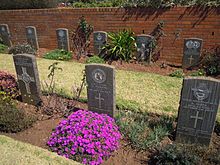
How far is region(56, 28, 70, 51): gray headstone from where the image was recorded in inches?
435

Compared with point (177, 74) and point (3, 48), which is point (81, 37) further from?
point (177, 74)

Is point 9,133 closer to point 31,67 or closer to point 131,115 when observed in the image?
point 31,67

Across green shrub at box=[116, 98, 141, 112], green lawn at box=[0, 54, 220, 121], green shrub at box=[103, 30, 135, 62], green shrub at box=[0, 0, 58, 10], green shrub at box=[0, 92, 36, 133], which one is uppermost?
green shrub at box=[0, 0, 58, 10]

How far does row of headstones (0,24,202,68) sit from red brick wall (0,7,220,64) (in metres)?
0.49

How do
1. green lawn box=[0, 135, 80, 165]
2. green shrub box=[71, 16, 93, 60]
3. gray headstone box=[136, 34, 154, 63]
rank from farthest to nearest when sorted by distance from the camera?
green shrub box=[71, 16, 93, 60] < gray headstone box=[136, 34, 154, 63] < green lawn box=[0, 135, 80, 165]

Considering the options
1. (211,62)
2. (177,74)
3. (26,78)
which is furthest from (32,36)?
(211,62)

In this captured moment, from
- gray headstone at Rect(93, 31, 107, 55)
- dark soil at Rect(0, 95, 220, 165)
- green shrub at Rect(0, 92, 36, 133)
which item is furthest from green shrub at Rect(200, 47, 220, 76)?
green shrub at Rect(0, 92, 36, 133)

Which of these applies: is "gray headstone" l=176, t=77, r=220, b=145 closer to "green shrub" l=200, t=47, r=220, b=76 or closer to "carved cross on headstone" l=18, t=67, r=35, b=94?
"carved cross on headstone" l=18, t=67, r=35, b=94

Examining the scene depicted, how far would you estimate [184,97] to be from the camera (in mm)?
4051

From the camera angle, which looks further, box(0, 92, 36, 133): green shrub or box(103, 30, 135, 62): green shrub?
box(103, 30, 135, 62): green shrub

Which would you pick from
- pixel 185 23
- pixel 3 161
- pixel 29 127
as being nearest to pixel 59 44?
pixel 185 23

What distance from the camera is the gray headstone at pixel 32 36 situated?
11867 mm

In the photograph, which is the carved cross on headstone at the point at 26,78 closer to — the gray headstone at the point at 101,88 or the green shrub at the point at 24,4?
the gray headstone at the point at 101,88

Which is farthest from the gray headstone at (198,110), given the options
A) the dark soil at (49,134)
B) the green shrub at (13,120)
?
the green shrub at (13,120)
